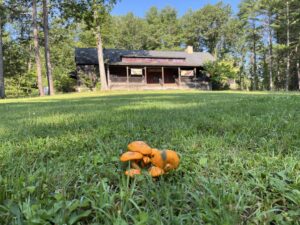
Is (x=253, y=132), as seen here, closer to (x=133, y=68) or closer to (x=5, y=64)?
(x=133, y=68)

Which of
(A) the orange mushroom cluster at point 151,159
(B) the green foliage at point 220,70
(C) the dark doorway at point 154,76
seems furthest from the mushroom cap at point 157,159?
(C) the dark doorway at point 154,76

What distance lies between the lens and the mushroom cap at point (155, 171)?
1.64 meters

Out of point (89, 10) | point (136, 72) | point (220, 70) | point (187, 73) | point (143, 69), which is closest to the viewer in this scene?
point (89, 10)

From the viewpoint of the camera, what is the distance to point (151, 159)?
168 cm

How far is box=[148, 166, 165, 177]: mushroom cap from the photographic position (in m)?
1.64

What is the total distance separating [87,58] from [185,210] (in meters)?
27.0

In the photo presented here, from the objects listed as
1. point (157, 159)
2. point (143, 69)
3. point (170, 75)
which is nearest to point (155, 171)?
point (157, 159)

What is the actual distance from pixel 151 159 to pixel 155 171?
7 cm

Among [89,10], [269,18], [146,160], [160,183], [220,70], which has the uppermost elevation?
[269,18]

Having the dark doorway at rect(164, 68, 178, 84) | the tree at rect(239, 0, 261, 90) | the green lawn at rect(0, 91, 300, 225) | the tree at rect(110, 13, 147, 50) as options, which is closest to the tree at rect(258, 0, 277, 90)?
the tree at rect(239, 0, 261, 90)

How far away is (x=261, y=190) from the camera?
59.9 inches

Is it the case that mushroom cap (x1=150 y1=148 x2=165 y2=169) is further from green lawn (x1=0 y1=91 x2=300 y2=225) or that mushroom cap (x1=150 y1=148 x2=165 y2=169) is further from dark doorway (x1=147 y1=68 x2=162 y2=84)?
dark doorway (x1=147 y1=68 x2=162 y2=84)

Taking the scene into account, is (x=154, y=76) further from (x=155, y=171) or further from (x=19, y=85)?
(x=155, y=171)

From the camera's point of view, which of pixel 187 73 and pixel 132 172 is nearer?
pixel 132 172
